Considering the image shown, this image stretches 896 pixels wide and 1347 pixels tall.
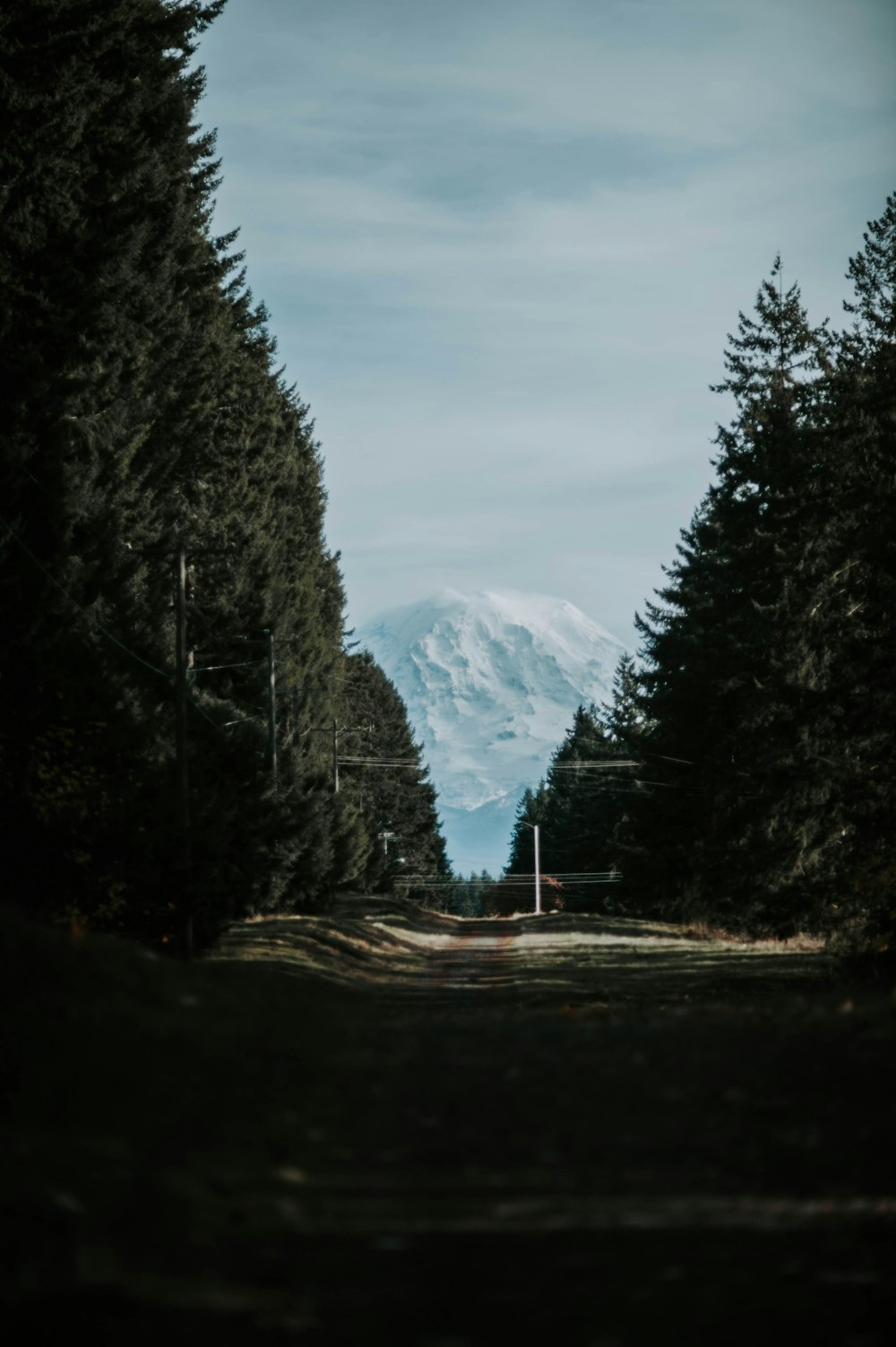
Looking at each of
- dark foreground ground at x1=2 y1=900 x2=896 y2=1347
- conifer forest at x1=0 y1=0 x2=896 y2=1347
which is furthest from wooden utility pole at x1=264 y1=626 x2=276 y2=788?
dark foreground ground at x1=2 y1=900 x2=896 y2=1347

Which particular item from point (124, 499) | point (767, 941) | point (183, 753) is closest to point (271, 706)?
point (124, 499)

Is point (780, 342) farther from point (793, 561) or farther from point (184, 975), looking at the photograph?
point (184, 975)

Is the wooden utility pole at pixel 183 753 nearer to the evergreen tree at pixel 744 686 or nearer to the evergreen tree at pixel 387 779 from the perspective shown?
the evergreen tree at pixel 744 686

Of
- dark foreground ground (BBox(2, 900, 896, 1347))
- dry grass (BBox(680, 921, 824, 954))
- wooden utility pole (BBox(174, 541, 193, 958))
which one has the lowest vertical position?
dry grass (BBox(680, 921, 824, 954))

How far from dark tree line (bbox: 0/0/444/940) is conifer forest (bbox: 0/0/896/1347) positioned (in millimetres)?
106

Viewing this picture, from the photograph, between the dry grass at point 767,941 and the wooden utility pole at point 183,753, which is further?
the dry grass at point 767,941

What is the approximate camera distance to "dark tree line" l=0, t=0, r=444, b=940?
2464 centimetres

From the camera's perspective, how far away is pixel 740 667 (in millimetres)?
45562

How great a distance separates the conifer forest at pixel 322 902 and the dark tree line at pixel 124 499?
0.11m

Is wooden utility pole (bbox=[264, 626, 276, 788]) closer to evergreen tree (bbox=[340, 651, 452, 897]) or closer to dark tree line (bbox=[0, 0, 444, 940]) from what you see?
dark tree line (bbox=[0, 0, 444, 940])

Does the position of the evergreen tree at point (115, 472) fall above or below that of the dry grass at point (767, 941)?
above

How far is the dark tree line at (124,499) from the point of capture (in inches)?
970

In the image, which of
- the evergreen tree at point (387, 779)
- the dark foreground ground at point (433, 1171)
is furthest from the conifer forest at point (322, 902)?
the evergreen tree at point (387, 779)

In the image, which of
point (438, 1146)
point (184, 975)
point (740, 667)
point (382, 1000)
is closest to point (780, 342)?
point (740, 667)
